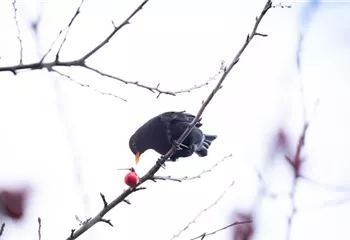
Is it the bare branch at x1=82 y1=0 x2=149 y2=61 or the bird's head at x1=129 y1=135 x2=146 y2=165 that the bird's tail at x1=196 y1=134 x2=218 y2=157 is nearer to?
the bird's head at x1=129 y1=135 x2=146 y2=165

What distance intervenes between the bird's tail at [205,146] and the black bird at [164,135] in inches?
1.3

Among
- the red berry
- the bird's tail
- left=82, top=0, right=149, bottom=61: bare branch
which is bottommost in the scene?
the bird's tail

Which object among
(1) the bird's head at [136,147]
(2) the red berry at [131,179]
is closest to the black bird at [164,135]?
(1) the bird's head at [136,147]

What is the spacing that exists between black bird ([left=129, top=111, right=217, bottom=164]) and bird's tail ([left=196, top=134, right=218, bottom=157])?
0.03m

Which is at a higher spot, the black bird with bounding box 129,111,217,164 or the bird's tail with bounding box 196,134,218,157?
the black bird with bounding box 129,111,217,164

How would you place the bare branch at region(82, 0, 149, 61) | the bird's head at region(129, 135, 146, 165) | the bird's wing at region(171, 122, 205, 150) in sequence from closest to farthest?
1. the bare branch at region(82, 0, 149, 61)
2. the bird's wing at region(171, 122, 205, 150)
3. the bird's head at region(129, 135, 146, 165)

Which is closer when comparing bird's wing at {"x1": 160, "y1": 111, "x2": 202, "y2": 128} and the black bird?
the black bird

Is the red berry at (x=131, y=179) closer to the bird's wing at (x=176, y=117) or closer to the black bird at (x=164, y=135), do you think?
the black bird at (x=164, y=135)

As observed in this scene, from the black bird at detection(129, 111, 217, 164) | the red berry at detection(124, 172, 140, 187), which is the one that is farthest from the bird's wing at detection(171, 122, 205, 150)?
the red berry at detection(124, 172, 140, 187)

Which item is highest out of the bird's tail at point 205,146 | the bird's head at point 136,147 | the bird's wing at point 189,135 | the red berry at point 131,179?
the red berry at point 131,179

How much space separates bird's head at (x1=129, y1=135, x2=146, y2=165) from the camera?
4.65 meters

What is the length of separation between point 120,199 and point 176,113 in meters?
2.60

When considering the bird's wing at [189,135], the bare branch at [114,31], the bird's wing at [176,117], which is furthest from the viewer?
the bird's wing at [176,117]

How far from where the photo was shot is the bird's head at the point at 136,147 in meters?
4.65
